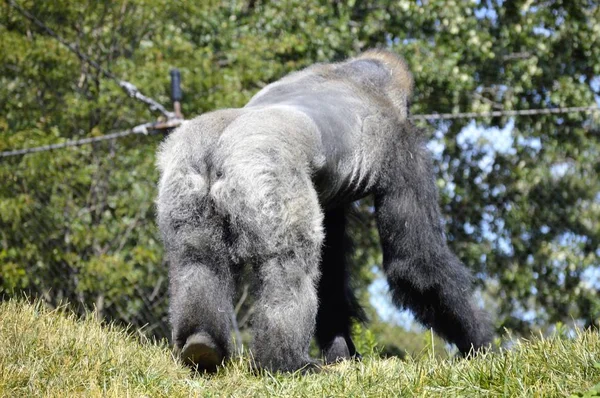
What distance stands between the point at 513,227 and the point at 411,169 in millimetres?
5763

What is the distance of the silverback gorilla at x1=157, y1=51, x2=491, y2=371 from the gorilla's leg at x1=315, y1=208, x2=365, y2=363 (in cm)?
12

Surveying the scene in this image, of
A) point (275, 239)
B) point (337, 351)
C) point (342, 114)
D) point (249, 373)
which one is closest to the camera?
point (275, 239)

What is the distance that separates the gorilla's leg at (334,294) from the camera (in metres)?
5.25

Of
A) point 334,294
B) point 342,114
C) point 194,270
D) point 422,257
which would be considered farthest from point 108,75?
point 194,270

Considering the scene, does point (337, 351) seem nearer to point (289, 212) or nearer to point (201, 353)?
point (201, 353)

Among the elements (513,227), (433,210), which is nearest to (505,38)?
(513,227)

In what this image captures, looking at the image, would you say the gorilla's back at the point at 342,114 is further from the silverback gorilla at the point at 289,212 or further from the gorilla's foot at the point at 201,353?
the gorilla's foot at the point at 201,353

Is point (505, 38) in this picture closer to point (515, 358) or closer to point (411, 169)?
point (411, 169)

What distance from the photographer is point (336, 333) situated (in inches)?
207

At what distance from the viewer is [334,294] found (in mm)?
5336

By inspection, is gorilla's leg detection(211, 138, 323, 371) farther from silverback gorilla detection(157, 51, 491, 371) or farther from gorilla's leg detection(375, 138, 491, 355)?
gorilla's leg detection(375, 138, 491, 355)

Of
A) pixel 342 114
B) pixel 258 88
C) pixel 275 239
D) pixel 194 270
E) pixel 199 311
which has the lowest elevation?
pixel 258 88

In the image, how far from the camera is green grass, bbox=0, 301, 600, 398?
11.1ft

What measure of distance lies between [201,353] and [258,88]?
22.3ft
